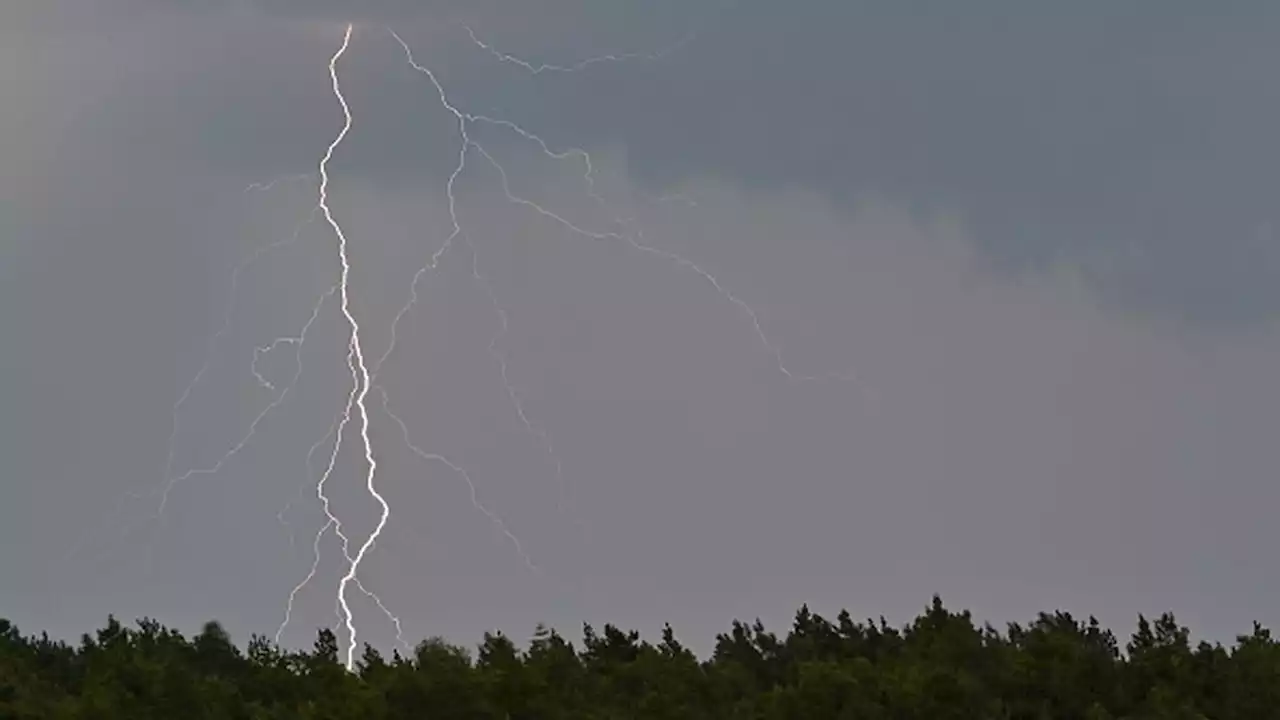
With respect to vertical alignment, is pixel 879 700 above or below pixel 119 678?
below

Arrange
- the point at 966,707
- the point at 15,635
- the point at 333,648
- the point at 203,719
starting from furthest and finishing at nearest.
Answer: the point at 15,635
the point at 333,648
the point at 203,719
the point at 966,707

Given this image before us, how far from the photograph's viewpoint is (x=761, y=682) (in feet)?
245

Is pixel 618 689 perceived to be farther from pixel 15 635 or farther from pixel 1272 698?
pixel 15 635

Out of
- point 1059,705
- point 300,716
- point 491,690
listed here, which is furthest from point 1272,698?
point 300,716

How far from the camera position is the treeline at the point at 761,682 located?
198 ft

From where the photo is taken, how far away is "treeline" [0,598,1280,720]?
6031 cm

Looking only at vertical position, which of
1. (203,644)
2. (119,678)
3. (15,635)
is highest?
(15,635)

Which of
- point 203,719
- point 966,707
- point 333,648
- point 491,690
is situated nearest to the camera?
point 966,707

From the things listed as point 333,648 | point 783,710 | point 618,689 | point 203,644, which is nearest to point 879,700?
point 783,710

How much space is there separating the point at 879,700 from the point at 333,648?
26579 mm

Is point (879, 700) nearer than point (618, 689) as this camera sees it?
Yes

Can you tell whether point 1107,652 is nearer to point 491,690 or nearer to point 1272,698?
point 1272,698

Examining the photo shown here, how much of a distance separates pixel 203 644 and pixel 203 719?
21.9 meters

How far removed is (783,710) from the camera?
60.2 metres
